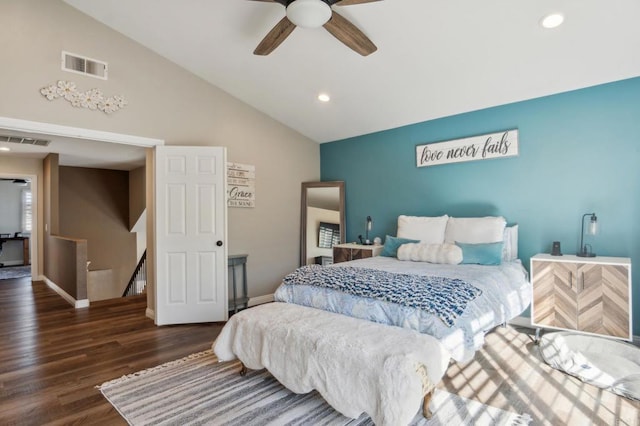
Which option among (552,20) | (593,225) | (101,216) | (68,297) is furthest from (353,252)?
(101,216)

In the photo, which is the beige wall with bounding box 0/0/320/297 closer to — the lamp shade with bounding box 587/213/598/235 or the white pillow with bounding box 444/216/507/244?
the white pillow with bounding box 444/216/507/244

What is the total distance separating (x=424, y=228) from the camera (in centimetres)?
427

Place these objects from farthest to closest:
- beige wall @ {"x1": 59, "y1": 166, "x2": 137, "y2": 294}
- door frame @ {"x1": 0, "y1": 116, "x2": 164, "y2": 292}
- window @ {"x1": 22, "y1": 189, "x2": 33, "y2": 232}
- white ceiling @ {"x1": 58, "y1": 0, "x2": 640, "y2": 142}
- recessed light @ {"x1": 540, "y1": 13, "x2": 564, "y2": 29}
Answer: window @ {"x1": 22, "y1": 189, "x2": 33, "y2": 232} < beige wall @ {"x1": 59, "y1": 166, "x2": 137, "y2": 294} < door frame @ {"x1": 0, "y1": 116, "x2": 164, "y2": 292} < white ceiling @ {"x1": 58, "y1": 0, "x2": 640, "y2": 142} < recessed light @ {"x1": 540, "y1": 13, "x2": 564, "y2": 29}

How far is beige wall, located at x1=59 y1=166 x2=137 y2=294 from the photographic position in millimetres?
7301

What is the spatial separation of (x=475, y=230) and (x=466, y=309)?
1662mm

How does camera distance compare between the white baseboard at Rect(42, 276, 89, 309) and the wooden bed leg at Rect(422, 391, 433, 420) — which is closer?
the wooden bed leg at Rect(422, 391, 433, 420)

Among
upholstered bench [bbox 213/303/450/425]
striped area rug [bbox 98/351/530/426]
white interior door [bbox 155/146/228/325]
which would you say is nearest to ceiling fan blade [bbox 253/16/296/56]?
white interior door [bbox 155/146/228/325]

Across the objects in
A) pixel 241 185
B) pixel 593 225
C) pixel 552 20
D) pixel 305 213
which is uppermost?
pixel 552 20

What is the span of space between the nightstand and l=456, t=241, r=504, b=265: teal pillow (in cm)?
134

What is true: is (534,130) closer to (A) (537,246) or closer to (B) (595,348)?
(A) (537,246)

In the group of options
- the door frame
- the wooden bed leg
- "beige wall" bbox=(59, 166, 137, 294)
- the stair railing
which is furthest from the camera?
"beige wall" bbox=(59, 166, 137, 294)

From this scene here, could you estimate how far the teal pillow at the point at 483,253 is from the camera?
3.50 metres

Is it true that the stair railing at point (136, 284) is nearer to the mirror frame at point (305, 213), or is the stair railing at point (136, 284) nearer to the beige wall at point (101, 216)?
the beige wall at point (101, 216)

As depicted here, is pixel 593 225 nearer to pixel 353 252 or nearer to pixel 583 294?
pixel 583 294
